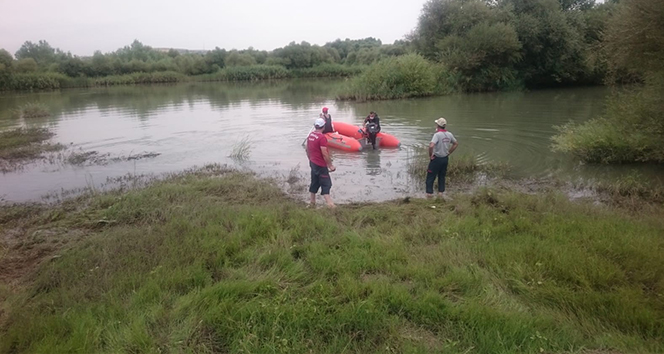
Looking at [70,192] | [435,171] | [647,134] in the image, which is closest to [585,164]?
[647,134]

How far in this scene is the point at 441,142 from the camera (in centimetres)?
779

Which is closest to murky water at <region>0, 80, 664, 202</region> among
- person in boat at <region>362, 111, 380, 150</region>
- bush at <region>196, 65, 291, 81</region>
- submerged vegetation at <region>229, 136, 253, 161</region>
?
submerged vegetation at <region>229, 136, 253, 161</region>

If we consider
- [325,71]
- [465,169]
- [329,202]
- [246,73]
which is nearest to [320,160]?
[329,202]

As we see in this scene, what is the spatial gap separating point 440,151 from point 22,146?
14.4 metres

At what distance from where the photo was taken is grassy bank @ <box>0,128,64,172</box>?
12.7 m

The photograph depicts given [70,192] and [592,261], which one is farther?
[70,192]

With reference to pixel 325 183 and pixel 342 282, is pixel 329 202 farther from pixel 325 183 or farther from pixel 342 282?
pixel 342 282

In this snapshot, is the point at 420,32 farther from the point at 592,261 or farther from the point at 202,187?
the point at 592,261

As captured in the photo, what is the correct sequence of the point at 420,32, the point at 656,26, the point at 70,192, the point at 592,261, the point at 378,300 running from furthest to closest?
the point at 420,32 → the point at 70,192 → the point at 656,26 → the point at 592,261 → the point at 378,300

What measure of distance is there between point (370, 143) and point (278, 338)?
34.0ft

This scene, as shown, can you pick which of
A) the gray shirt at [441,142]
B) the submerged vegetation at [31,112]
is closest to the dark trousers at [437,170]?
the gray shirt at [441,142]

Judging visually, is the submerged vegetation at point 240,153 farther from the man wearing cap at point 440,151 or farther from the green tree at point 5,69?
the green tree at point 5,69

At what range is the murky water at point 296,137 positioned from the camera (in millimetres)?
10062

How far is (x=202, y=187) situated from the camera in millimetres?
8930
